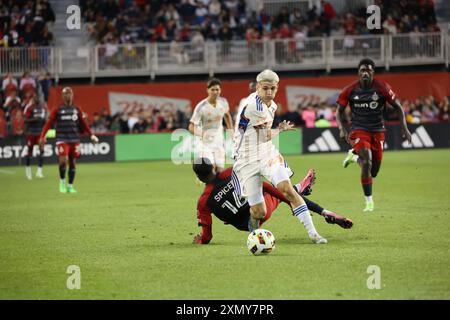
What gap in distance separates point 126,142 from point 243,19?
870cm

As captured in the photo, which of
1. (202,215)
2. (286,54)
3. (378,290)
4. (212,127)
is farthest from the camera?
(286,54)

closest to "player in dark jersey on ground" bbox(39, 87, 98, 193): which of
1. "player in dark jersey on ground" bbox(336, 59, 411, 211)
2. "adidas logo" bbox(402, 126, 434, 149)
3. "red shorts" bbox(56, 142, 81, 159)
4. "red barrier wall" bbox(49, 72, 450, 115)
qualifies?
"red shorts" bbox(56, 142, 81, 159)

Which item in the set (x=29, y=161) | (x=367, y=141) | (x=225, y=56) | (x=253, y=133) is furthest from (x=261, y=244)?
(x=225, y=56)

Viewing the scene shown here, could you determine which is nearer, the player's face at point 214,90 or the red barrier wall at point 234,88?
the player's face at point 214,90

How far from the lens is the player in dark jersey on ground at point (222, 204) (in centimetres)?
1238

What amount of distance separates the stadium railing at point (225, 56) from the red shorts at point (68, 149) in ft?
47.0

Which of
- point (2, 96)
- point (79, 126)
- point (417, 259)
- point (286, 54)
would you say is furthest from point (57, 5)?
point (417, 259)

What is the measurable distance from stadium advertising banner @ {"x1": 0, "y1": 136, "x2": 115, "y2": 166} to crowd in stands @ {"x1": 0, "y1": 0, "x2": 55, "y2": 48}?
5012mm

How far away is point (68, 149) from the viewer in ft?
73.4

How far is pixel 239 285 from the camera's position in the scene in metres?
9.27

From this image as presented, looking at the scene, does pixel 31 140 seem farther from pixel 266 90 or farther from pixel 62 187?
pixel 266 90

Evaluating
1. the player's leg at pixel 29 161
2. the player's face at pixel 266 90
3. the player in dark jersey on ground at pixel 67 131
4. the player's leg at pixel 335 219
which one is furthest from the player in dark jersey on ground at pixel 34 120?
the player's face at pixel 266 90

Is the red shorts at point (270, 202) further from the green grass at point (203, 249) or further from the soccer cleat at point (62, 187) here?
the soccer cleat at point (62, 187)
